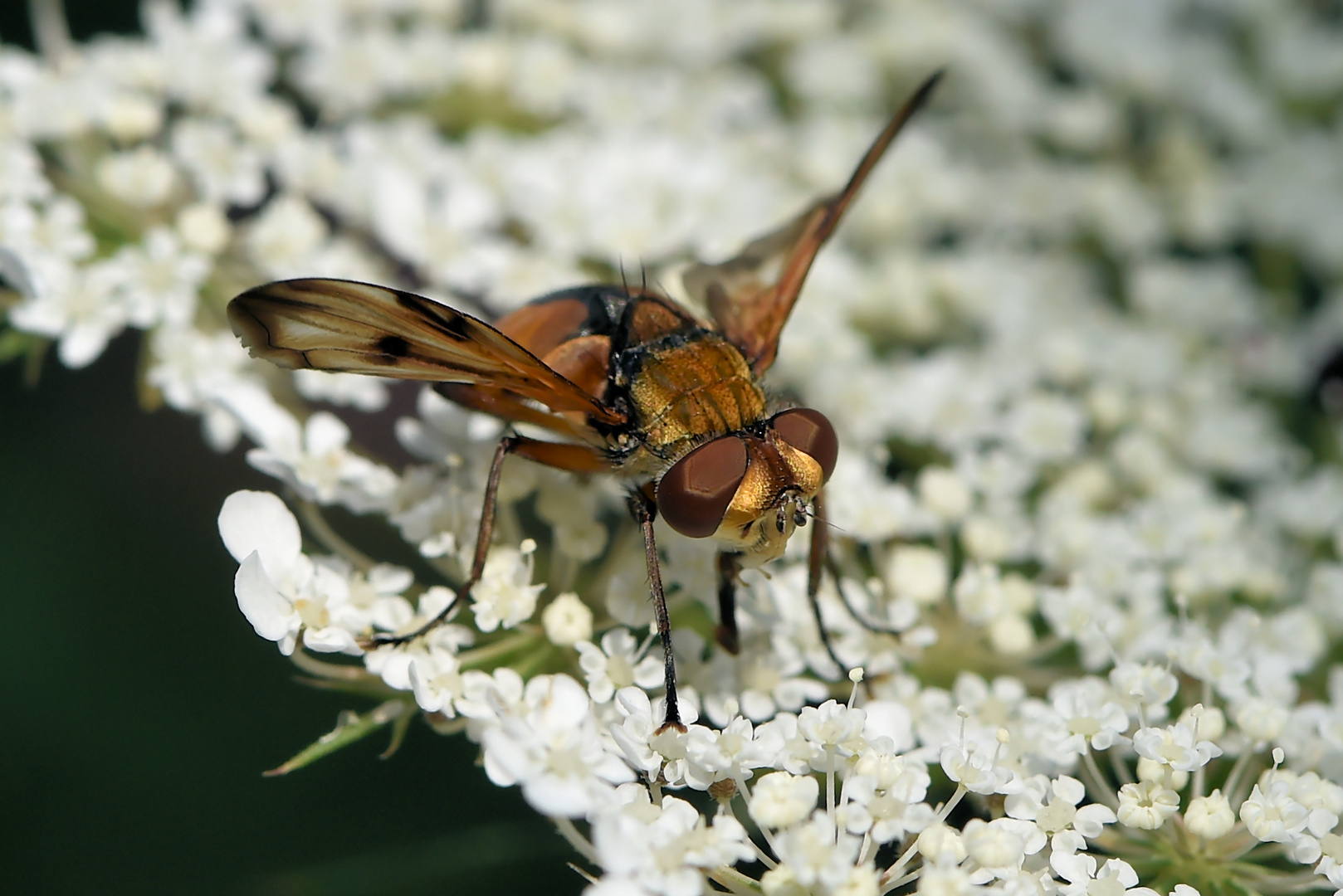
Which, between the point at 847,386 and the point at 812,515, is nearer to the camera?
the point at 812,515

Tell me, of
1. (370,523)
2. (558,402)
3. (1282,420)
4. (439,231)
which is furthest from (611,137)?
(1282,420)

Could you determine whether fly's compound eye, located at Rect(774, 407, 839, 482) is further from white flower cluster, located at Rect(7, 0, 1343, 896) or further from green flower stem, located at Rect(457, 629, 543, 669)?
green flower stem, located at Rect(457, 629, 543, 669)

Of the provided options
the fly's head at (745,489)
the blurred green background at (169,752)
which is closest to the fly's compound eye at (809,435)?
the fly's head at (745,489)

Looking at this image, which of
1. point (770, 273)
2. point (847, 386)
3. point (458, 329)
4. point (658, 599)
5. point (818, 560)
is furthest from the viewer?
point (847, 386)

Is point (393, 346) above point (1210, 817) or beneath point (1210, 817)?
above

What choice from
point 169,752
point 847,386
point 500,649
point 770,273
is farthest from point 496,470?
point 169,752

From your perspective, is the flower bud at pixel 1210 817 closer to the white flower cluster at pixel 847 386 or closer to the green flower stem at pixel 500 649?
the white flower cluster at pixel 847 386

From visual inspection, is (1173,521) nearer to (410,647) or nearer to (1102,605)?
(1102,605)

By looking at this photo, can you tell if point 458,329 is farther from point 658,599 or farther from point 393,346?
point 658,599
